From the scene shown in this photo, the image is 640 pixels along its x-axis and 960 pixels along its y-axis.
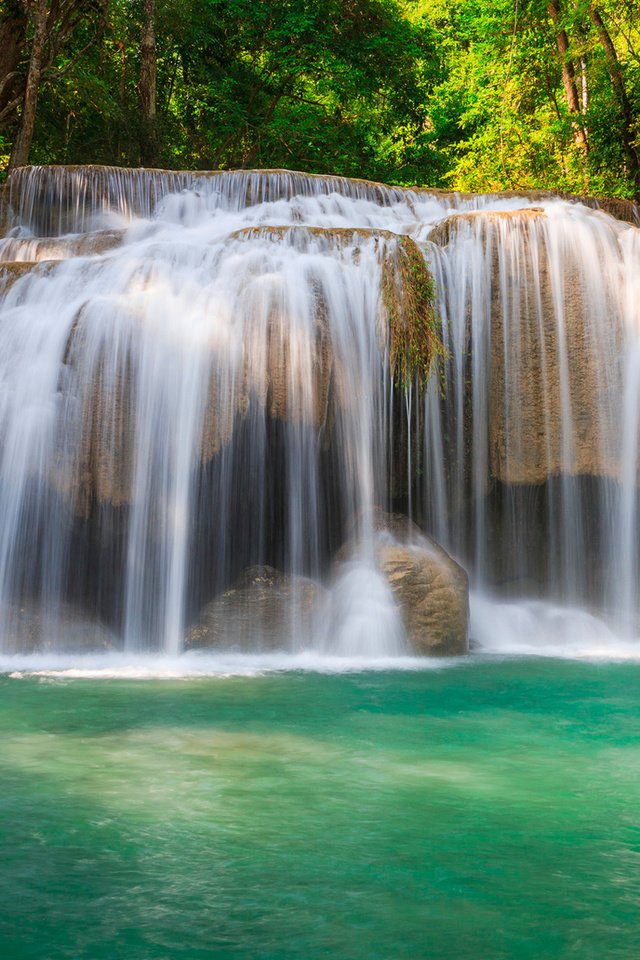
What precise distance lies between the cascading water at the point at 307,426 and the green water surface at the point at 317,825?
7.78 feet

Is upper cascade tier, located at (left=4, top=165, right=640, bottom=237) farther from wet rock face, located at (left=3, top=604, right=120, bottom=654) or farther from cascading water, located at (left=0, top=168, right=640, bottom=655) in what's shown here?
wet rock face, located at (left=3, top=604, right=120, bottom=654)

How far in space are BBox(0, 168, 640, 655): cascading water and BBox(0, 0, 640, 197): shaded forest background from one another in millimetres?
9665

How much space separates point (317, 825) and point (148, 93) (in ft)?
77.3

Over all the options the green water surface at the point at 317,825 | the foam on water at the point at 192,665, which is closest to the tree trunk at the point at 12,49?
the foam on water at the point at 192,665

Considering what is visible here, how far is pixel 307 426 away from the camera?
9703 mm

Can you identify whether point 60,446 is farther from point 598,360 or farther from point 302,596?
point 598,360

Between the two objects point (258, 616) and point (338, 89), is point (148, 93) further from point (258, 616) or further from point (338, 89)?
point (258, 616)

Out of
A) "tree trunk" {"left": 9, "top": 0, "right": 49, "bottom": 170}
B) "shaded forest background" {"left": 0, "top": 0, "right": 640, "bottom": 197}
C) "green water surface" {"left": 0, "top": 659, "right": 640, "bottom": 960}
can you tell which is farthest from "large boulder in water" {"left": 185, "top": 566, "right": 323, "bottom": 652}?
"shaded forest background" {"left": 0, "top": 0, "right": 640, "bottom": 197}

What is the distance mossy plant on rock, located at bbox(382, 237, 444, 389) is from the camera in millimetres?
10188

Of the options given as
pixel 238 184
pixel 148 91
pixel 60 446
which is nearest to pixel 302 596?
pixel 60 446

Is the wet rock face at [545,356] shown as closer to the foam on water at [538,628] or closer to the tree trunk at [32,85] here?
the foam on water at [538,628]

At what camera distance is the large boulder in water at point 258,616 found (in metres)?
9.07

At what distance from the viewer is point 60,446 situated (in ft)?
31.5

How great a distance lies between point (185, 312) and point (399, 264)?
2.12 m
